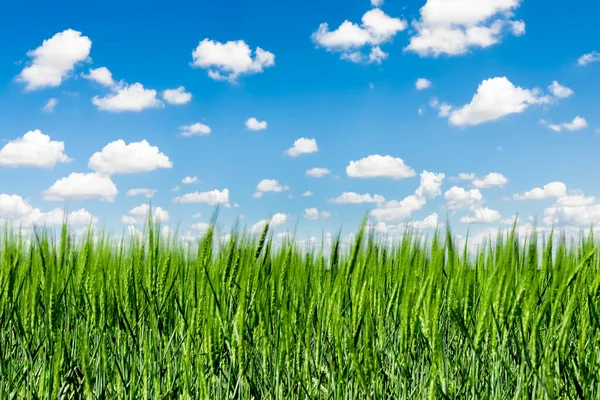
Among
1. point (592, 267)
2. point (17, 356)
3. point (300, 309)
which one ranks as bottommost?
point (17, 356)

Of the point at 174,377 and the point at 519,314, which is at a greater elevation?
the point at 519,314

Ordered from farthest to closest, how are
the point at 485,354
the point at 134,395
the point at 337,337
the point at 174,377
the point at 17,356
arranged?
the point at 17,356 → the point at 485,354 → the point at 174,377 → the point at 134,395 → the point at 337,337

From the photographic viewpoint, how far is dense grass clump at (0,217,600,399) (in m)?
1.59

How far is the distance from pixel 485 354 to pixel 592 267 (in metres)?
0.66

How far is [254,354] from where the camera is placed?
1907 millimetres

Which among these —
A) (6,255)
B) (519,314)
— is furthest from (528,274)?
(6,255)

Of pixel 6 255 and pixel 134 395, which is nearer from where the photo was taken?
pixel 134 395

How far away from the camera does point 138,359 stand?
77.7 inches

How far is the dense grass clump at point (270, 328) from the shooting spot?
1594 mm

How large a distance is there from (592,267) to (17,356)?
2204mm

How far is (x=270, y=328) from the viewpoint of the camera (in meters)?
1.97

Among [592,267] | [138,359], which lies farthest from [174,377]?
[592,267]

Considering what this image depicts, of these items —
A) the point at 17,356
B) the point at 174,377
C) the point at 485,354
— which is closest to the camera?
the point at 174,377

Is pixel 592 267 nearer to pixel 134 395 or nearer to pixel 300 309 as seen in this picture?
pixel 300 309
